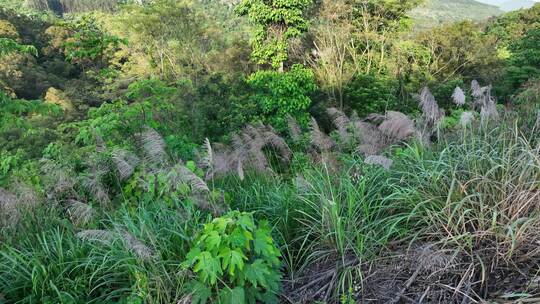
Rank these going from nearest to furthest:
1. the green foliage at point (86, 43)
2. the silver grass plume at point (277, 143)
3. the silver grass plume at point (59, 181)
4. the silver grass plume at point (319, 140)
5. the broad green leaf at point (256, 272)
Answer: the broad green leaf at point (256, 272) → the silver grass plume at point (59, 181) → the silver grass plume at point (319, 140) → the silver grass plume at point (277, 143) → the green foliage at point (86, 43)

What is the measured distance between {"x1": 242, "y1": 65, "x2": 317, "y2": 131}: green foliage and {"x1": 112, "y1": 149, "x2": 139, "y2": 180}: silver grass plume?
1024 cm

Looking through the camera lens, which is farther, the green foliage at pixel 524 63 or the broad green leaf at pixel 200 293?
the green foliage at pixel 524 63

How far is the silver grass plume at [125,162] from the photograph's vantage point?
2963mm

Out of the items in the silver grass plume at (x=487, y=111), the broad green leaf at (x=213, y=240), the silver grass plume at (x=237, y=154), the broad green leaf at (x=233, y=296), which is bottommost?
the broad green leaf at (x=233, y=296)

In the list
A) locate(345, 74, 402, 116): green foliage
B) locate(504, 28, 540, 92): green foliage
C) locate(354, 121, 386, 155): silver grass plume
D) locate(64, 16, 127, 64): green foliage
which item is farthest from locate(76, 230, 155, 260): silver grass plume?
locate(504, 28, 540, 92): green foliage

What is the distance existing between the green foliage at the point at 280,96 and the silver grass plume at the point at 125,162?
A: 403 inches

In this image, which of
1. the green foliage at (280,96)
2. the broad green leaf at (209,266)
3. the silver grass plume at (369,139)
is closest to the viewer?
the broad green leaf at (209,266)

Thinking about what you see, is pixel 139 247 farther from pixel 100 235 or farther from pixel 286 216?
pixel 286 216

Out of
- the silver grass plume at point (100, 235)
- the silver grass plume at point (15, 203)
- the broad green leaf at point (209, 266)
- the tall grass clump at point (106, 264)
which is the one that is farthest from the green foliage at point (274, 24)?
the broad green leaf at point (209, 266)

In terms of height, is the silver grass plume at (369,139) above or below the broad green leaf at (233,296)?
above

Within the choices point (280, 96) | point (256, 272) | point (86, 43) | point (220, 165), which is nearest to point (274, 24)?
point (280, 96)

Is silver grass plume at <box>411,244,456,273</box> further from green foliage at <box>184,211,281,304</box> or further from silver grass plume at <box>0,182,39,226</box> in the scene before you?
silver grass plume at <box>0,182,39,226</box>

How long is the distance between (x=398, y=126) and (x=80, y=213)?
252cm

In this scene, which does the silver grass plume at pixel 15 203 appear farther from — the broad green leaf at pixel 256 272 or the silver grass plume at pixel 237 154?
the broad green leaf at pixel 256 272
